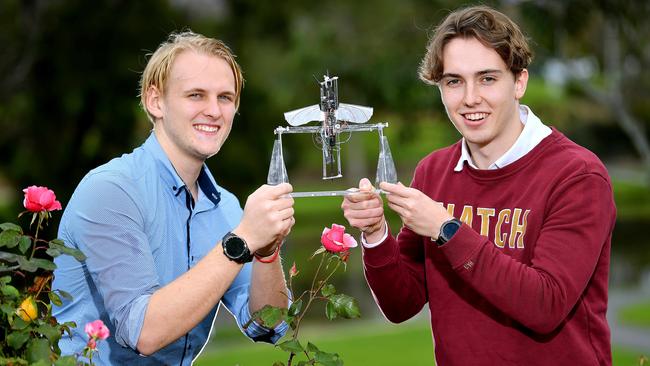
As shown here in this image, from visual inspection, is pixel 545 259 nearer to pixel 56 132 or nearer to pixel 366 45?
pixel 366 45

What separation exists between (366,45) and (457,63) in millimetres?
8176

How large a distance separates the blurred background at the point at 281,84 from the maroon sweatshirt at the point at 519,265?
213cm

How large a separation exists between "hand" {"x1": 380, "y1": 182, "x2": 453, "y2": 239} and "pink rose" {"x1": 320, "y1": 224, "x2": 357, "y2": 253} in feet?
0.60

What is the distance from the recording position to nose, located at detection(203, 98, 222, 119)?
3.06 m

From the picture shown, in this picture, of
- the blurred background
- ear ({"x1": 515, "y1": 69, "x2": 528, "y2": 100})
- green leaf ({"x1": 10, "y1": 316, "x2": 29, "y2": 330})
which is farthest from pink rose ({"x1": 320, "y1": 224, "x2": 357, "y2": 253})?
the blurred background

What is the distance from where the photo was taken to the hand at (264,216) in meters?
2.72

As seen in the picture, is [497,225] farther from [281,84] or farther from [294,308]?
[281,84]

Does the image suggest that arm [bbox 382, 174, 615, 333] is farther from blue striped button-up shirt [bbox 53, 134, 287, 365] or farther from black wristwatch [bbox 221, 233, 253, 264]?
blue striped button-up shirt [bbox 53, 134, 287, 365]

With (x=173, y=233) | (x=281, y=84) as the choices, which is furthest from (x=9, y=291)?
(x=281, y=84)

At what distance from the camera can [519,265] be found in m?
2.71

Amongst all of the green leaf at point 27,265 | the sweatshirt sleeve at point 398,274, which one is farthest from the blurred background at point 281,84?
the green leaf at point 27,265

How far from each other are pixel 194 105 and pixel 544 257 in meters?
1.23

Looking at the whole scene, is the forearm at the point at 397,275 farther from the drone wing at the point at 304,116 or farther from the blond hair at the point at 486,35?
the blond hair at the point at 486,35

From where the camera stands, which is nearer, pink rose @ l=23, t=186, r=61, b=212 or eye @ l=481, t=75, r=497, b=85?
pink rose @ l=23, t=186, r=61, b=212
